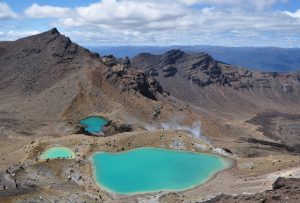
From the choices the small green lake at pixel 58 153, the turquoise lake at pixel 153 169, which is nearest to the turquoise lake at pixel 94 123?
the small green lake at pixel 58 153

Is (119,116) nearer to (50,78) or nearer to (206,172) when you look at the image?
(50,78)

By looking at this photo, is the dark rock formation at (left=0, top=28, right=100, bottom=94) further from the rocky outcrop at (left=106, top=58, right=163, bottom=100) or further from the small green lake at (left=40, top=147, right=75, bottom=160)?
the small green lake at (left=40, top=147, right=75, bottom=160)

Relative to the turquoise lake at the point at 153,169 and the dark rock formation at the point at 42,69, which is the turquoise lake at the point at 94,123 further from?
the turquoise lake at the point at 153,169

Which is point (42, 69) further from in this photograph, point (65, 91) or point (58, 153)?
point (58, 153)

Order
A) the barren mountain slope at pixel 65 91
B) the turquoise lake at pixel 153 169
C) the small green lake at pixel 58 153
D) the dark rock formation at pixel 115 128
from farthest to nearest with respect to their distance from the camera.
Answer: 1. the barren mountain slope at pixel 65 91
2. the dark rock formation at pixel 115 128
3. the small green lake at pixel 58 153
4. the turquoise lake at pixel 153 169

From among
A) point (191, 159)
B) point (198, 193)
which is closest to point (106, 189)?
point (198, 193)


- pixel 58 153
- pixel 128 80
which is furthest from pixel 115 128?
pixel 58 153
